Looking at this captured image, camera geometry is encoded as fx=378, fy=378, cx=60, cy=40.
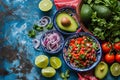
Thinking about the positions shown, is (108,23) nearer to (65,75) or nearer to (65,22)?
(65,22)

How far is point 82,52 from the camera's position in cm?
248

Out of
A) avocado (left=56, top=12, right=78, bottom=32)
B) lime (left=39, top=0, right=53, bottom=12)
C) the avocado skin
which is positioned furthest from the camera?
lime (left=39, top=0, right=53, bottom=12)

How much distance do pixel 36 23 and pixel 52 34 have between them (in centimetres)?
16

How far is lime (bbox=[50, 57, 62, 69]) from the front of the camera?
2.55 m

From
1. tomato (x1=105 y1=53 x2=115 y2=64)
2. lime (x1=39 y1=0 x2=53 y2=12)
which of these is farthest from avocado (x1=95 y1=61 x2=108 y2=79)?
lime (x1=39 y1=0 x2=53 y2=12)

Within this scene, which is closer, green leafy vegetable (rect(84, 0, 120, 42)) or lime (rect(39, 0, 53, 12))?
green leafy vegetable (rect(84, 0, 120, 42))

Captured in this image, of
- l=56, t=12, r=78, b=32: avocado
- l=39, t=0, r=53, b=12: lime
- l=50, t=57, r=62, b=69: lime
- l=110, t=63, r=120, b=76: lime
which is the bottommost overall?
l=110, t=63, r=120, b=76: lime

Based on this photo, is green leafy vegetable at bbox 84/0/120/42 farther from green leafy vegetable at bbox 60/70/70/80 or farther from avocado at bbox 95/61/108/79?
green leafy vegetable at bbox 60/70/70/80

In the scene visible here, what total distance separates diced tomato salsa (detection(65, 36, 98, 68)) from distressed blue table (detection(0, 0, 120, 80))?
3.8 inches

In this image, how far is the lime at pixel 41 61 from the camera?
2.53 m

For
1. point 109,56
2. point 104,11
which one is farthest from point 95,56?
point 104,11

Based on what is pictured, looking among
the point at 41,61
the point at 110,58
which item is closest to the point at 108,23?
the point at 110,58

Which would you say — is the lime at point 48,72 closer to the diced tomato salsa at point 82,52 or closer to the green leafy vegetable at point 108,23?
the diced tomato salsa at point 82,52

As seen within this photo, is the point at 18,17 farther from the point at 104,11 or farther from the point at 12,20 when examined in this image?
the point at 104,11
